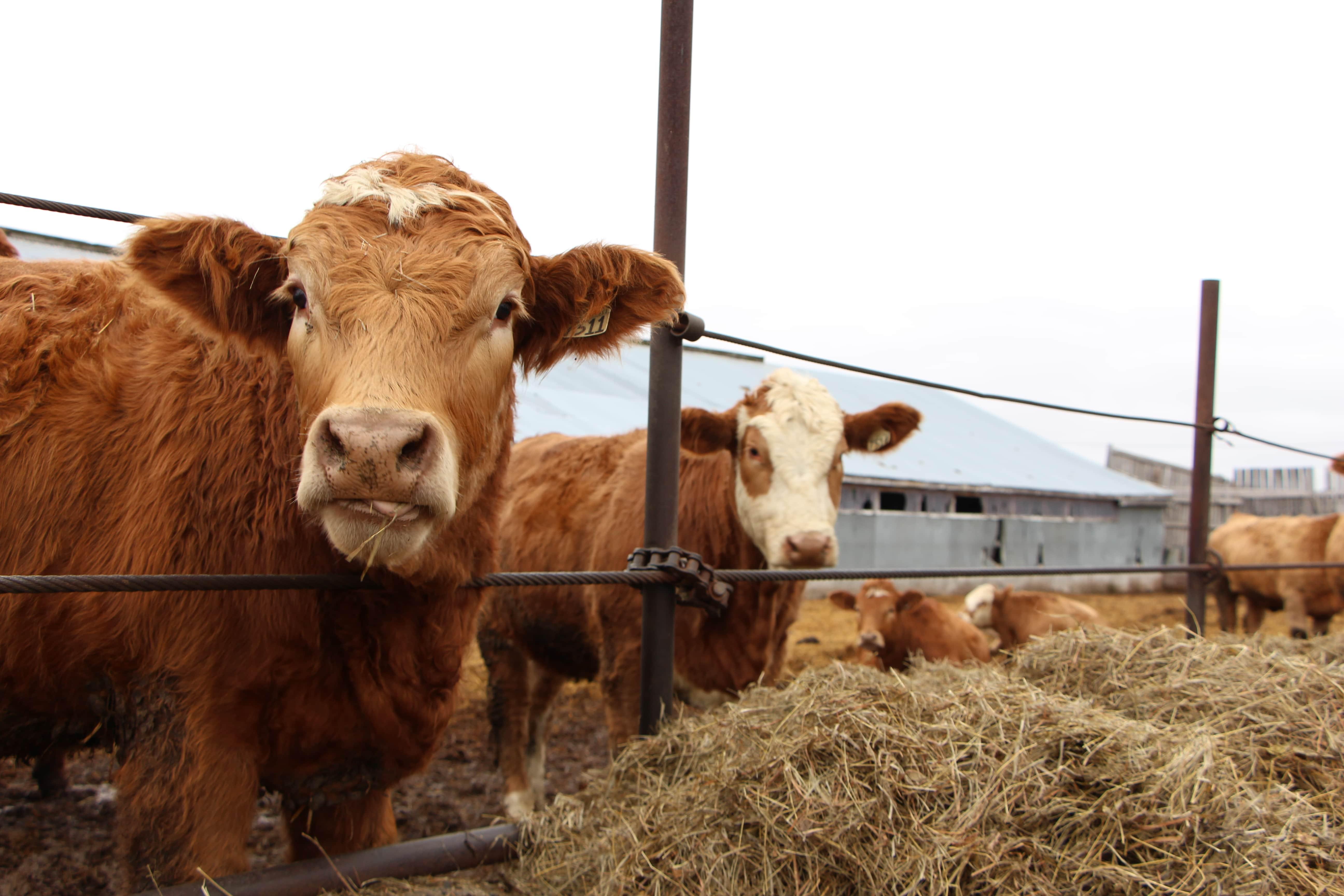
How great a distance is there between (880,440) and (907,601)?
294cm

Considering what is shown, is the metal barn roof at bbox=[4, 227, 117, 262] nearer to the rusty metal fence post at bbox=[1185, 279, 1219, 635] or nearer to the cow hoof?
the cow hoof

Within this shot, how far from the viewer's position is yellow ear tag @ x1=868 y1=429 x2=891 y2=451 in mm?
4785

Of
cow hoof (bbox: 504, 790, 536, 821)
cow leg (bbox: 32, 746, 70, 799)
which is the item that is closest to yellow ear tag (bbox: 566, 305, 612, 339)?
cow hoof (bbox: 504, 790, 536, 821)

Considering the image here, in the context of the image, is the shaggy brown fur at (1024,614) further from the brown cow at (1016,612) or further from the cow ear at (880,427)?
the cow ear at (880,427)

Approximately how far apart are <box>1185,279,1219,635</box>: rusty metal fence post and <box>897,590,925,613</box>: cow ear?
106 inches

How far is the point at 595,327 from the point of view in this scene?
2453 millimetres

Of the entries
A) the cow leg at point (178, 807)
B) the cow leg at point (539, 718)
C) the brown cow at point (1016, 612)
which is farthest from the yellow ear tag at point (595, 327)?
the brown cow at point (1016, 612)

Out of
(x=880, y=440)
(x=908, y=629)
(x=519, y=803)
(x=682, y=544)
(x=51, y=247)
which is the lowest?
(x=519, y=803)

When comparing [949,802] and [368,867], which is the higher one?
[949,802]

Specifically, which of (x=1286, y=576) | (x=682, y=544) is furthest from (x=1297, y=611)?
(x=682, y=544)

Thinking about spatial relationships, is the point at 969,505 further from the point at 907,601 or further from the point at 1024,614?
the point at 907,601

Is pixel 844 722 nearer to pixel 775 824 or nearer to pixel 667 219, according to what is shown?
pixel 775 824

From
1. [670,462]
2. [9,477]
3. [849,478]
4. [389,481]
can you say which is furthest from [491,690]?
[849,478]

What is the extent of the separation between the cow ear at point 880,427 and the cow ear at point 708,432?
2.02 ft
